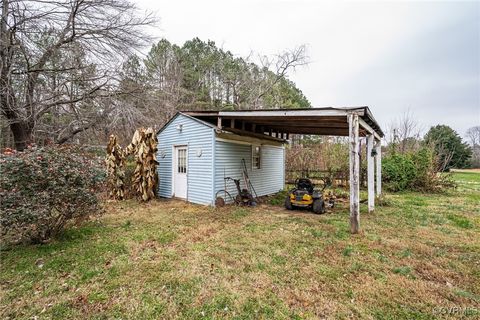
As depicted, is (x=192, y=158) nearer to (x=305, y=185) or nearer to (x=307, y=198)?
(x=305, y=185)

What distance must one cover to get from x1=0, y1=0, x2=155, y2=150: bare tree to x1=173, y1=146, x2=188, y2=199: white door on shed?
9.91 feet

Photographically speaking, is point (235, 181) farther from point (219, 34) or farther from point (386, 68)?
point (219, 34)

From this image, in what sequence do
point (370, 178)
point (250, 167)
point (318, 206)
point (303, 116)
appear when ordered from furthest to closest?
point (250, 167)
point (370, 178)
point (318, 206)
point (303, 116)

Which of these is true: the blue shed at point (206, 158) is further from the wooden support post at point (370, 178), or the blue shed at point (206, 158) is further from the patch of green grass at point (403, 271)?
the patch of green grass at point (403, 271)

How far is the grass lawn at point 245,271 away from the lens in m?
2.23

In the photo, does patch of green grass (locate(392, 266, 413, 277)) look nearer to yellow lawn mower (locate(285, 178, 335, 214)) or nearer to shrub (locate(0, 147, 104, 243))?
yellow lawn mower (locate(285, 178, 335, 214))

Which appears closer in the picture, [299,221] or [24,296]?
[24,296]

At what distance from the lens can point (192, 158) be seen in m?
7.24

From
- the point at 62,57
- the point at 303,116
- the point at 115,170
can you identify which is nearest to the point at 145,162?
the point at 115,170

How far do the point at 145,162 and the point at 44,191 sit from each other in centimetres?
411

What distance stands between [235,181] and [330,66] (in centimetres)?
1204

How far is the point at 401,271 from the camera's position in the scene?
115 inches

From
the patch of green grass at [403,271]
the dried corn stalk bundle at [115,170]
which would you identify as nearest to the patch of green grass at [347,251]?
the patch of green grass at [403,271]

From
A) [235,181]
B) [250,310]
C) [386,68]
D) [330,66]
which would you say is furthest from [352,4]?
[250,310]
